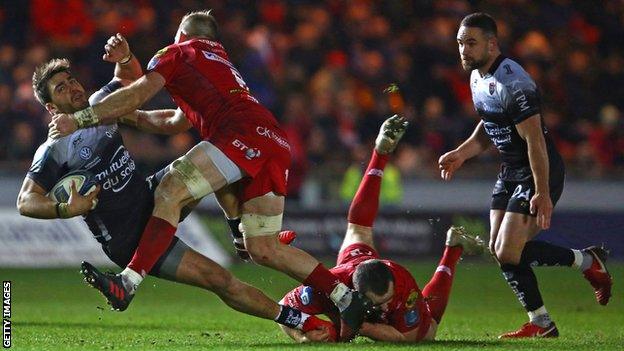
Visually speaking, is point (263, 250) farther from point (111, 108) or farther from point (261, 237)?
point (111, 108)

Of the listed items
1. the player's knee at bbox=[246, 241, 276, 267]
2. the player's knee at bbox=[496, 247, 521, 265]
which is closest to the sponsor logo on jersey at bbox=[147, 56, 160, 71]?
the player's knee at bbox=[246, 241, 276, 267]

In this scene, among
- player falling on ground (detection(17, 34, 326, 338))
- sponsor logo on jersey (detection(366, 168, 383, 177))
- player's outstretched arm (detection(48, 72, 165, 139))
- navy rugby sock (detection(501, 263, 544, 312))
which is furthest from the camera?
sponsor logo on jersey (detection(366, 168, 383, 177))

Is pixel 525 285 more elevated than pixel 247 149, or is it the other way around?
pixel 247 149

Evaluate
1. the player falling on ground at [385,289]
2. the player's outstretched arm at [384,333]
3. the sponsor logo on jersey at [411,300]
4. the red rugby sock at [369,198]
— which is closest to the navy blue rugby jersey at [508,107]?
the player falling on ground at [385,289]

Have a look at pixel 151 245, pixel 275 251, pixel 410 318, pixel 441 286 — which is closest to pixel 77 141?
pixel 151 245

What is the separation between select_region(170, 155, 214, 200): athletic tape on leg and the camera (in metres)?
8.46

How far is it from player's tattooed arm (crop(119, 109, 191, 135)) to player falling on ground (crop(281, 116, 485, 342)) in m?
1.51

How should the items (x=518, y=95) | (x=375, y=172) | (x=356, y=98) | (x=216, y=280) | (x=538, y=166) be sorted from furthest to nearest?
(x=356, y=98)
(x=375, y=172)
(x=518, y=95)
(x=538, y=166)
(x=216, y=280)

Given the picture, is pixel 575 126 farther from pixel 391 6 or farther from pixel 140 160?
pixel 140 160

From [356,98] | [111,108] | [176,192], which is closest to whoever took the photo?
[111,108]

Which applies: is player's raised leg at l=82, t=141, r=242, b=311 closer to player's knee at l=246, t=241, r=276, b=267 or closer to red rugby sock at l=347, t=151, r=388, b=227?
player's knee at l=246, t=241, r=276, b=267

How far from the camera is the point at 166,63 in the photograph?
853cm

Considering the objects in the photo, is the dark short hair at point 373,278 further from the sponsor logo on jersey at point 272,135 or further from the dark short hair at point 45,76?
the dark short hair at point 45,76

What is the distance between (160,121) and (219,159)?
44.6 inches
